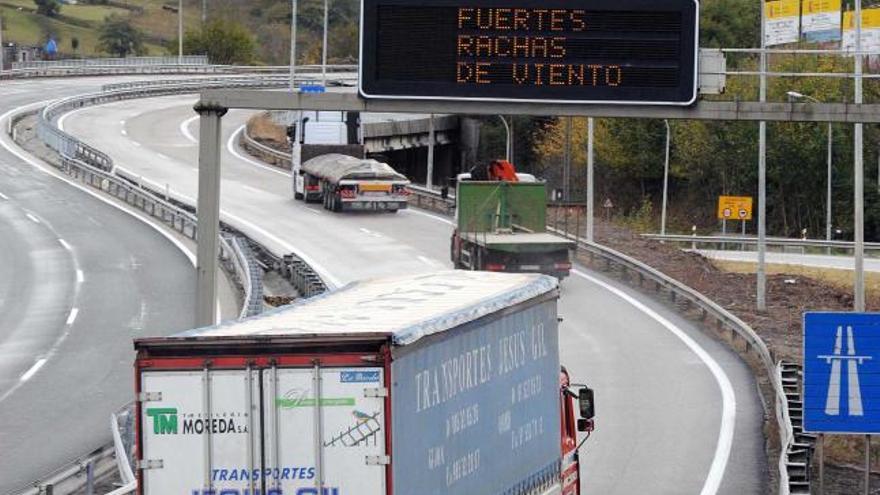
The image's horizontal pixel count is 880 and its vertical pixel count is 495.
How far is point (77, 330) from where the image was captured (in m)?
40.8

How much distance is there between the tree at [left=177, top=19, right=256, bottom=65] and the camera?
172000 millimetres

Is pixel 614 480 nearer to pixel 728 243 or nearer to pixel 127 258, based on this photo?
pixel 127 258

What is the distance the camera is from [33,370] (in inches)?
1401

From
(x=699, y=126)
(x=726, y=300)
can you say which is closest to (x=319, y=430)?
(x=726, y=300)

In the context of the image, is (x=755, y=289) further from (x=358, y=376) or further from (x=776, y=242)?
(x=358, y=376)

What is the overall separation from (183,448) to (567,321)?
1139 inches

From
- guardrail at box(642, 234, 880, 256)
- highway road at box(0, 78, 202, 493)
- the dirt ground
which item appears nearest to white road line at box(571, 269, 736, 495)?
the dirt ground

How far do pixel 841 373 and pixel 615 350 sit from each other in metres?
17.6

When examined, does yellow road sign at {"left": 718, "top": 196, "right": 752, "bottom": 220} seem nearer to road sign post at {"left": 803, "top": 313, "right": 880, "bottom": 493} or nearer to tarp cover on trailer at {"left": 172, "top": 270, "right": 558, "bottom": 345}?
road sign post at {"left": 803, "top": 313, "right": 880, "bottom": 493}

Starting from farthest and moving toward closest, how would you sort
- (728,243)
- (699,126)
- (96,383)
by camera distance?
(699,126) < (728,243) < (96,383)

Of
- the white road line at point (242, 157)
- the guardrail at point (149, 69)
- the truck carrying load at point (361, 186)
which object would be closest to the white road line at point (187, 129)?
the white road line at point (242, 157)

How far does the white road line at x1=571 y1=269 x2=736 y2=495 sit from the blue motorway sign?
403cm

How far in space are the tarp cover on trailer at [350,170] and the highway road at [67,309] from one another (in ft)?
24.6

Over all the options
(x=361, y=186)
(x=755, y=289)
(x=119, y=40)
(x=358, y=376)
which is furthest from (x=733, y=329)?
(x=119, y=40)
